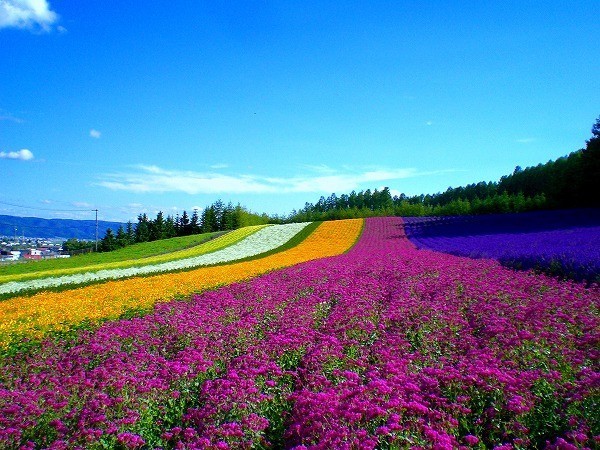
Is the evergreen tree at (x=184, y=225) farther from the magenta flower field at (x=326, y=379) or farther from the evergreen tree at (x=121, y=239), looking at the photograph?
the magenta flower field at (x=326, y=379)

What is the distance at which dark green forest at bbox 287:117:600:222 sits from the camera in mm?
43188

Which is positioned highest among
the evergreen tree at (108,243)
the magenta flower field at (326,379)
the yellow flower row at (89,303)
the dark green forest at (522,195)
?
the dark green forest at (522,195)

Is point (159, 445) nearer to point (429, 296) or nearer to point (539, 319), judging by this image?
point (539, 319)

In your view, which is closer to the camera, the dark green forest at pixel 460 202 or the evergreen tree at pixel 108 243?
the dark green forest at pixel 460 202

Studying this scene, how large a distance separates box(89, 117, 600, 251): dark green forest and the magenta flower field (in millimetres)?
41276

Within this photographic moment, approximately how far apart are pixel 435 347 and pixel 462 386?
1.70m

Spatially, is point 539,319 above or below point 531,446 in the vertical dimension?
above

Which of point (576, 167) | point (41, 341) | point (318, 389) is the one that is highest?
point (576, 167)

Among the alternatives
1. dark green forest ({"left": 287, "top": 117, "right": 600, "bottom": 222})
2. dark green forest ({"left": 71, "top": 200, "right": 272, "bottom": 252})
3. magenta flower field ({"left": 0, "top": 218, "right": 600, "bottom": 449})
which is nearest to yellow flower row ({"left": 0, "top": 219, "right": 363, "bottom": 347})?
magenta flower field ({"left": 0, "top": 218, "right": 600, "bottom": 449})

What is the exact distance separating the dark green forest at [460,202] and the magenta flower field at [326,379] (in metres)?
41.3

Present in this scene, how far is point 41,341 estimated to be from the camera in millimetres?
7957

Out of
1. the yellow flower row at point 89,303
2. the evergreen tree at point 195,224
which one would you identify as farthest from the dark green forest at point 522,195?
the yellow flower row at point 89,303

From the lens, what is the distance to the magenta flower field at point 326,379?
3.90 meters

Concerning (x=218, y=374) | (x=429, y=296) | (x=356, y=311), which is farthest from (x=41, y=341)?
(x=429, y=296)
